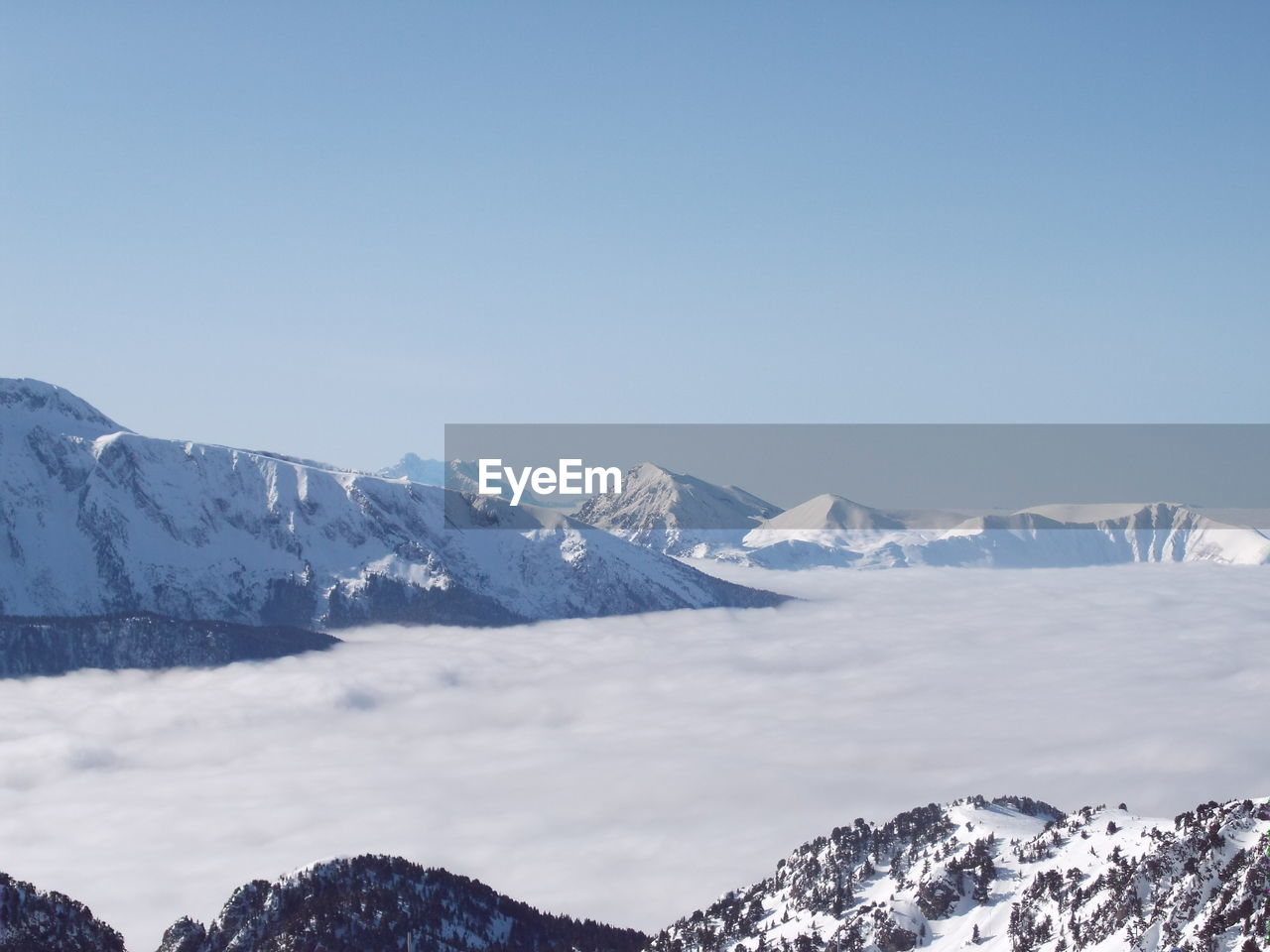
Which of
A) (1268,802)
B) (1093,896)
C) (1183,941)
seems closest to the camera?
(1183,941)

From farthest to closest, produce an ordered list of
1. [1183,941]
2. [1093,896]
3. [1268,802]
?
1. [1093,896]
2. [1268,802]
3. [1183,941]

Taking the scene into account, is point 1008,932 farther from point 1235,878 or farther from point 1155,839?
point 1235,878

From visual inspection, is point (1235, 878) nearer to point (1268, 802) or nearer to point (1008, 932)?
point (1268, 802)

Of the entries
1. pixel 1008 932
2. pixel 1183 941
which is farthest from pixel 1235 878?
pixel 1008 932

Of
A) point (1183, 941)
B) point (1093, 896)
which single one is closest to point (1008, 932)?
point (1093, 896)

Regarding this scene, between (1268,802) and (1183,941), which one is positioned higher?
(1268,802)

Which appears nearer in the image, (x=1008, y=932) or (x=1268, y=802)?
(x=1268, y=802)

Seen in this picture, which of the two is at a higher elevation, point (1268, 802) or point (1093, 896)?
point (1268, 802)

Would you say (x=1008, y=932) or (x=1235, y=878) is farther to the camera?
(x=1008, y=932)

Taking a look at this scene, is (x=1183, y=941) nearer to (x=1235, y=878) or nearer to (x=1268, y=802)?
(x=1235, y=878)
